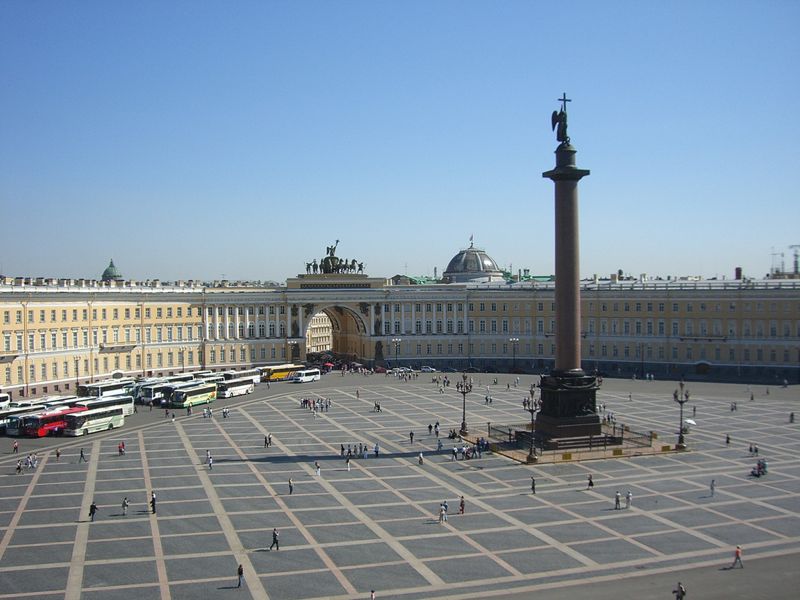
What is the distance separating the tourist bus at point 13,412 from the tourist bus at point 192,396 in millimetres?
11320

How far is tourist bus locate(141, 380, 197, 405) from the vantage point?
225ft

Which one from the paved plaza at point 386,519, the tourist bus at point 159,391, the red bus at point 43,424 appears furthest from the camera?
the tourist bus at point 159,391

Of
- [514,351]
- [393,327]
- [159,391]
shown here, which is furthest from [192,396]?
[514,351]

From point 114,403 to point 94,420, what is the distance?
5.77m

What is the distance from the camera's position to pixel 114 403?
61.4 m

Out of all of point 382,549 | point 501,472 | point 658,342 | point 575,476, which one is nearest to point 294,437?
point 501,472

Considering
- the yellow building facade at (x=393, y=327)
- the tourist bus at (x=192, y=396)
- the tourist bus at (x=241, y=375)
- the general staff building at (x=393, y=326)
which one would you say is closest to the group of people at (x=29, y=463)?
the tourist bus at (x=192, y=396)

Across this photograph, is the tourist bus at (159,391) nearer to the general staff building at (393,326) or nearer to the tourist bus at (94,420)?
the general staff building at (393,326)

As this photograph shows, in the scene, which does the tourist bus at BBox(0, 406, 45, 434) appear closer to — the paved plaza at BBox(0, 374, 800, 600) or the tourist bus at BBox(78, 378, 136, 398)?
the paved plaza at BBox(0, 374, 800, 600)

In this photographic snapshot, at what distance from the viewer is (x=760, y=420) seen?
5703 cm

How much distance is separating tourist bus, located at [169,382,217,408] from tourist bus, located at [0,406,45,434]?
11320 millimetres

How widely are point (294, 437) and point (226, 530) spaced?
20.1m

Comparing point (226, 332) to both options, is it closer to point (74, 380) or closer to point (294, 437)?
point (74, 380)

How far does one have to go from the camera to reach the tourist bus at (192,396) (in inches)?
2648
